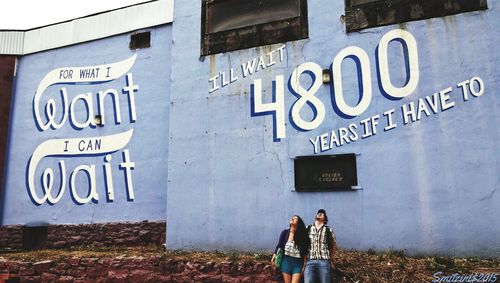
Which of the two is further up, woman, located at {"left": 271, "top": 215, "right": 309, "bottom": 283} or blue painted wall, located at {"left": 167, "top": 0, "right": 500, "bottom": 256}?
blue painted wall, located at {"left": 167, "top": 0, "right": 500, "bottom": 256}

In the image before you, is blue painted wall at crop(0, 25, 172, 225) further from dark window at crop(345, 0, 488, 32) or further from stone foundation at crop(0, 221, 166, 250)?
dark window at crop(345, 0, 488, 32)

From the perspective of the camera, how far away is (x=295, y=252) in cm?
699

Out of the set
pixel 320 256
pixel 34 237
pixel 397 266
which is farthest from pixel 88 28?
pixel 397 266

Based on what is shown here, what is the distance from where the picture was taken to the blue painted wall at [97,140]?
11.4 metres

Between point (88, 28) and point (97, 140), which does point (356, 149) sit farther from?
point (88, 28)

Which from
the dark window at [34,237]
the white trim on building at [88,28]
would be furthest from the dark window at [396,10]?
the dark window at [34,237]

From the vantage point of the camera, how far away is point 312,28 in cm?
977

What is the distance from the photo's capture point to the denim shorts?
23.1 ft

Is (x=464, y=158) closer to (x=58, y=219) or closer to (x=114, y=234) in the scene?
(x=114, y=234)

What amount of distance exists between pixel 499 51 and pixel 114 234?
9465 millimetres

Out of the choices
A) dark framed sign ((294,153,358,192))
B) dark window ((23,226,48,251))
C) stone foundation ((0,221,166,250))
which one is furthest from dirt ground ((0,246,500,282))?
dark window ((23,226,48,251))

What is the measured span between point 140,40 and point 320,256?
325 inches

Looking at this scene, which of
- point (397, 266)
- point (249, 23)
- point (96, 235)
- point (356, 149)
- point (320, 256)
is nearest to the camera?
point (320, 256)

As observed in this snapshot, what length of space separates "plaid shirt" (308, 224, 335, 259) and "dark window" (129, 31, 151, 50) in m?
7.63
